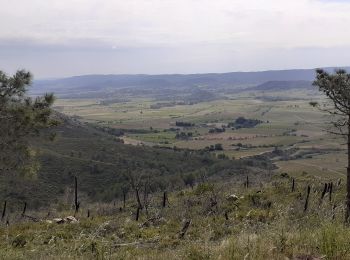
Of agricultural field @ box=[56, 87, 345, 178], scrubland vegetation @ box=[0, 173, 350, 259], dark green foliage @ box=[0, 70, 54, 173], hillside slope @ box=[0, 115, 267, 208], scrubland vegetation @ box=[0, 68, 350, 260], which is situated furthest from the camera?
agricultural field @ box=[56, 87, 345, 178]

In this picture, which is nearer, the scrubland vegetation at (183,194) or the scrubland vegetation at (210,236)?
the scrubland vegetation at (210,236)

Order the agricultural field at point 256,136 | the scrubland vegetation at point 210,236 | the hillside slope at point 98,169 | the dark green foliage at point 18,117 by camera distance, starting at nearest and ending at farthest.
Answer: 1. the scrubland vegetation at point 210,236
2. the dark green foliage at point 18,117
3. the hillside slope at point 98,169
4. the agricultural field at point 256,136

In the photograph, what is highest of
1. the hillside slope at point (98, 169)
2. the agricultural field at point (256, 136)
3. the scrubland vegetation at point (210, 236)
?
the scrubland vegetation at point (210, 236)

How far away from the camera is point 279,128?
135 metres

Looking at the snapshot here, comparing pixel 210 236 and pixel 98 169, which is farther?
pixel 98 169

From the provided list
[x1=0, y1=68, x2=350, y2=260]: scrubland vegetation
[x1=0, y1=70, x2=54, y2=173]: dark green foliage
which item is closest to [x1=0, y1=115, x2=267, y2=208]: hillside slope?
[x1=0, y1=68, x2=350, y2=260]: scrubland vegetation

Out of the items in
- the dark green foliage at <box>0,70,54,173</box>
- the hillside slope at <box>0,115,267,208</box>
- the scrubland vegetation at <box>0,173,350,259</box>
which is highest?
the dark green foliage at <box>0,70,54,173</box>

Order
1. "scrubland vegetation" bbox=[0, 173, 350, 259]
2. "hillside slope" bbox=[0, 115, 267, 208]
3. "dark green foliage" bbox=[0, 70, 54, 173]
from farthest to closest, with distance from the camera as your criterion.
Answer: "hillside slope" bbox=[0, 115, 267, 208] → "dark green foliage" bbox=[0, 70, 54, 173] → "scrubland vegetation" bbox=[0, 173, 350, 259]

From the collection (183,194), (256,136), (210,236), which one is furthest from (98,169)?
(256,136)

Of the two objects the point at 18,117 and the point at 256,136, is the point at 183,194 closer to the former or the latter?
the point at 18,117

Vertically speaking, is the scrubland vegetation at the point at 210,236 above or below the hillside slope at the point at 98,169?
above

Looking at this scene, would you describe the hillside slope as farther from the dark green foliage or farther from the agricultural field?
the dark green foliage

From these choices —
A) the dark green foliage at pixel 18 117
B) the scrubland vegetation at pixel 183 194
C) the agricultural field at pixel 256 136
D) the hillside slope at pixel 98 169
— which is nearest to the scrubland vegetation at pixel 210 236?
the scrubland vegetation at pixel 183 194

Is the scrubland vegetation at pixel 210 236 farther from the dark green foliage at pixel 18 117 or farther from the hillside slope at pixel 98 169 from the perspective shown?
the hillside slope at pixel 98 169
